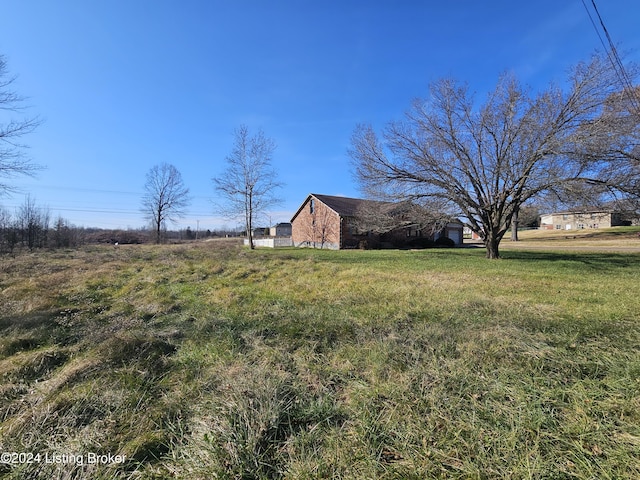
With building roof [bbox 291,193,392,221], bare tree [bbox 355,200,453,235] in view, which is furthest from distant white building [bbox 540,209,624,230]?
building roof [bbox 291,193,392,221]

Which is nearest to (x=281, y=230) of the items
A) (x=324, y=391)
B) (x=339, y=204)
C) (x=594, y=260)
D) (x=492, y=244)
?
(x=339, y=204)

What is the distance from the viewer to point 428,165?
14.2m

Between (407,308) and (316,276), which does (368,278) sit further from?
(407,308)

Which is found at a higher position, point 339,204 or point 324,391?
point 339,204

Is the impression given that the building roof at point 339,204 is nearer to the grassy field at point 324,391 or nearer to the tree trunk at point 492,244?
the tree trunk at point 492,244

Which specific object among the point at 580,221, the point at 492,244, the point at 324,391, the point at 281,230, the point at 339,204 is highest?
the point at 339,204

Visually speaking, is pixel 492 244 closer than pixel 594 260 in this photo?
No

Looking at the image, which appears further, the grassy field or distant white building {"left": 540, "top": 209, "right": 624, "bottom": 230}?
distant white building {"left": 540, "top": 209, "right": 624, "bottom": 230}

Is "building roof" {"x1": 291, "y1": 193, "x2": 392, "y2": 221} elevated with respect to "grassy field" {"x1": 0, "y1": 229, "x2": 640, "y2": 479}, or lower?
elevated

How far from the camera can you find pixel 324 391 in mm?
2719

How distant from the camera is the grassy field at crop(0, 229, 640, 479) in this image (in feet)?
6.26

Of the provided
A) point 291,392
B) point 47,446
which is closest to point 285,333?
point 291,392

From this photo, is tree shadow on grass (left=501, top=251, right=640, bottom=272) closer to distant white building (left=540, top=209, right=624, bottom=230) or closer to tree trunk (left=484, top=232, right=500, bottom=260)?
tree trunk (left=484, top=232, right=500, bottom=260)

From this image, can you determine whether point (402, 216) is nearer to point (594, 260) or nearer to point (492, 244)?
point (492, 244)
